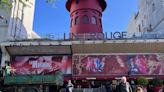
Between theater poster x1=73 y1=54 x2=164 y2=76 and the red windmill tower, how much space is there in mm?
5097

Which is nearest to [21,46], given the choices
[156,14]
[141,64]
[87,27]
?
[87,27]

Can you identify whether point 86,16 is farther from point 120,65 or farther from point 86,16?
point 120,65

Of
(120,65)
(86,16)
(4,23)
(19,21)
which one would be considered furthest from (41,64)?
(86,16)

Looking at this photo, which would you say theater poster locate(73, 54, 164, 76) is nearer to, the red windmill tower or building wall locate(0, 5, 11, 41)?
the red windmill tower

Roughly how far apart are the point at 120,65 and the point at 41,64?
249 inches

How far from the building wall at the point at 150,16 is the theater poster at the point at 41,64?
9.67 metres

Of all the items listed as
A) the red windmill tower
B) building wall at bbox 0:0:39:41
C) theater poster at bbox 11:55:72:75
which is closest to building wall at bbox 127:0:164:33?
the red windmill tower

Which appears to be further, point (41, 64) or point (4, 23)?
point (4, 23)

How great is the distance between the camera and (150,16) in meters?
32.1

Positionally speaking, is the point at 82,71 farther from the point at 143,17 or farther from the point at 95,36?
the point at 143,17

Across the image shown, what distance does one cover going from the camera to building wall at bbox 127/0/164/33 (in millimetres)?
28594

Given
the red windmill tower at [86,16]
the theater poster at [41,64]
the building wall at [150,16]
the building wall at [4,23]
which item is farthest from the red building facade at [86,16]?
the building wall at [4,23]

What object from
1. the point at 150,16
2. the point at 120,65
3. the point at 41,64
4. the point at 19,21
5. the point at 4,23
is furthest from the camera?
the point at 150,16

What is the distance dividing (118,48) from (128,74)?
2.19m
